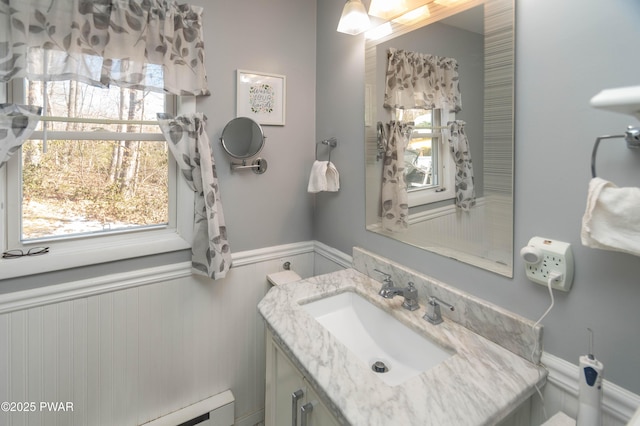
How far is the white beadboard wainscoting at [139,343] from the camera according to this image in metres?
1.20

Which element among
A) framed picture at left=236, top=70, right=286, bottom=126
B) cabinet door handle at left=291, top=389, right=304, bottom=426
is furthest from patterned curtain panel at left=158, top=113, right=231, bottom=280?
cabinet door handle at left=291, top=389, right=304, bottom=426

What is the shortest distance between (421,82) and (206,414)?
70.4 inches

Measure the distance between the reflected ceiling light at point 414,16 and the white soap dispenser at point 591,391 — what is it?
3.73ft

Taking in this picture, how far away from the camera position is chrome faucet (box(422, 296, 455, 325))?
1.04 metres

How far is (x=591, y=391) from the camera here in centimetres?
64

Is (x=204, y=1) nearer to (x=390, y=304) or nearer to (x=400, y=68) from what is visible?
(x=400, y=68)

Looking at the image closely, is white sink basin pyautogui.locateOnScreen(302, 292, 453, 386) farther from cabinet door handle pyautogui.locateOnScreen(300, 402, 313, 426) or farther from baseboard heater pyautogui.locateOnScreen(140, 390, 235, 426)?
baseboard heater pyautogui.locateOnScreen(140, 390, 235, 426)

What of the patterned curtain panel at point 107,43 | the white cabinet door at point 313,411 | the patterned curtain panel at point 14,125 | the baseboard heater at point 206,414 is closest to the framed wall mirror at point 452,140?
the white cabinet door at point 313,411

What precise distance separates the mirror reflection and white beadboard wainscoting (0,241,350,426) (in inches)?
21.0

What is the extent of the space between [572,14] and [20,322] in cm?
202

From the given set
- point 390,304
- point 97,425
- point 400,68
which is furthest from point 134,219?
point 400,68

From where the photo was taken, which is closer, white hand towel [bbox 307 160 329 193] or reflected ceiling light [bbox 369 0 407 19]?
reflected ceiling light [bbox 369 0 407 19]

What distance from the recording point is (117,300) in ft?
4.39

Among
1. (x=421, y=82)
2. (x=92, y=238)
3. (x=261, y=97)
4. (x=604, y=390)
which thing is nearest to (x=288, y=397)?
(x=604, y=390)
